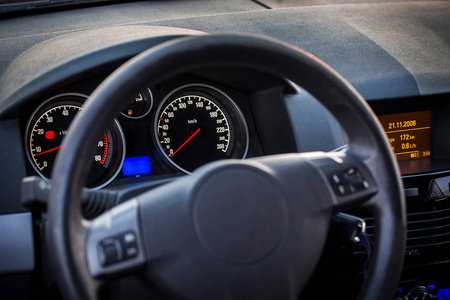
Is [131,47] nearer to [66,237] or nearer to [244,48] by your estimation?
[244,48]

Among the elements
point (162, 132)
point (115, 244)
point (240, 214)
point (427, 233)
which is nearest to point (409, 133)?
point (427, 233)

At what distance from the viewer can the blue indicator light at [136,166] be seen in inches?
74.4

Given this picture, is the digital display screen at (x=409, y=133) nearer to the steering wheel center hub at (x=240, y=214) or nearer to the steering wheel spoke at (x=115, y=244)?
the steering wheel center hub at (x=240, y=214)

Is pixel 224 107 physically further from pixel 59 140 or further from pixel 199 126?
pixel 59 140

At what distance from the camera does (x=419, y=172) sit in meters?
1.86

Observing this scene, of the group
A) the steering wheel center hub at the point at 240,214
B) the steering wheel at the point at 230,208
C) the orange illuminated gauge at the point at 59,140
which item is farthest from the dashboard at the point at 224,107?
the steering wheel center hub at the point at 240,214

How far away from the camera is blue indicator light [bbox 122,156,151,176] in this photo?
6.20 ft

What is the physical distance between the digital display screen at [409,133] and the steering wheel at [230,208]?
83 centimetres

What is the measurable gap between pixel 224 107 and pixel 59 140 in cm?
56

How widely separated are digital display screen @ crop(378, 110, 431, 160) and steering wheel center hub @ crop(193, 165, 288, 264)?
1.02 meters

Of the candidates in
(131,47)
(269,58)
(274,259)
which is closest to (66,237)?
(274,259)

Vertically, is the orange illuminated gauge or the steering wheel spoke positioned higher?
the orange illuminated gauge

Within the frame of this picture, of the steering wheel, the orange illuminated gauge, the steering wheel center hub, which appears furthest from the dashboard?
the steering wheel center hub

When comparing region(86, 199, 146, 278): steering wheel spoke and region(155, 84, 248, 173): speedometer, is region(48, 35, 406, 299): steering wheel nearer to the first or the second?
region(86, 199, 146, 278): steering wheel spoke
